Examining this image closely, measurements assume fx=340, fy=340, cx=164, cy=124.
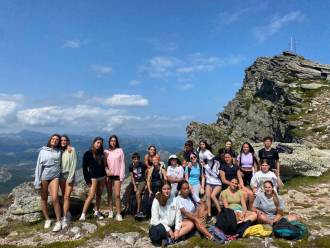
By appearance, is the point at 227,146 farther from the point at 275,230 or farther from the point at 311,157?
the point at 311,157

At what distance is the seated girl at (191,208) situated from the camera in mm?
13898

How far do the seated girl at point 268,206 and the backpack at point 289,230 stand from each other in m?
0.60

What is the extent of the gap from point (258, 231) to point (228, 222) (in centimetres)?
123

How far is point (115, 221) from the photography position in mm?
16453

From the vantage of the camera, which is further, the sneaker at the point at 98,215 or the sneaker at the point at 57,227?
the sneaker at the point at 98,215

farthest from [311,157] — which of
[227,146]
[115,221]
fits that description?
[115,221]

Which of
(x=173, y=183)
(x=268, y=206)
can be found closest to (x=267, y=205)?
(x=268, y=206)

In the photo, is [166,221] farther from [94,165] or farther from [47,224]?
[47,224]

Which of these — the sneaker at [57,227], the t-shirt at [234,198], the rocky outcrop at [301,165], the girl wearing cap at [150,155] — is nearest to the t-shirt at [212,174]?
the t-shirt at [234,198]

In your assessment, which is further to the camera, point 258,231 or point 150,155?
point 150,155

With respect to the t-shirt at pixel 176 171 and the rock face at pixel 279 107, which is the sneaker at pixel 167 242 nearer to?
the t-shirt at pixel 176 171

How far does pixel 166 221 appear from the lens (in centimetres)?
1405

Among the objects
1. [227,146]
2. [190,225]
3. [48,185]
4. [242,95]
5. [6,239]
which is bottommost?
[6,239]

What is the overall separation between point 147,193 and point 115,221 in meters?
2.07
